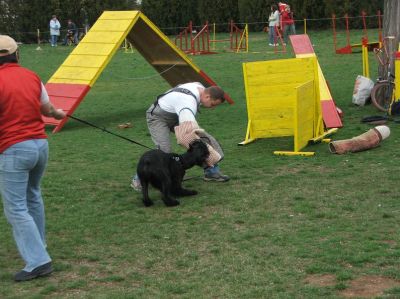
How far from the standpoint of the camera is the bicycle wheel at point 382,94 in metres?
12.1

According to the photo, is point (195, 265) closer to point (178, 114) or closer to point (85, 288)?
point (85, 288)

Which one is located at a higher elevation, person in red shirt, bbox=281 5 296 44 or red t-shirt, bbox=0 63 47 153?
red t-shirt, bbox=0 63 47 153

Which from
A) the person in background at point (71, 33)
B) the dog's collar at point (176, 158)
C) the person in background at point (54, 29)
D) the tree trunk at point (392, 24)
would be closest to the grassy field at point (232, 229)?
the dog's collar at point (176, 158)

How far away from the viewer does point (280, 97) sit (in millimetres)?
9875

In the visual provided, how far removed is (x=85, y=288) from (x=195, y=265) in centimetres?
83

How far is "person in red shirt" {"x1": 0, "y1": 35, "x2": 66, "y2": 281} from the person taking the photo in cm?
485

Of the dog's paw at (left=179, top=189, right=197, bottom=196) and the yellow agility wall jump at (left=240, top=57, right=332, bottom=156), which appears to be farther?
the yellow agility wall jump at (left=240, top=57, right=332, bottom=156)

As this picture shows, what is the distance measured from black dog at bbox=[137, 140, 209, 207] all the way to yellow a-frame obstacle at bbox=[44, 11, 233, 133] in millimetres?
4907

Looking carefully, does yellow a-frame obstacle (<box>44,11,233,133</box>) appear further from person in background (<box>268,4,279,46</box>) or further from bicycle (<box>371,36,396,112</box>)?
person in background (<box>268,4,279,46</box>)

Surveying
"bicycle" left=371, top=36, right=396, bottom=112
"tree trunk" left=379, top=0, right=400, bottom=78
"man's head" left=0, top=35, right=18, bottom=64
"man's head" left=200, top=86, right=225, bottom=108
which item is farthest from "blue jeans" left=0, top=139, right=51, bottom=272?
"tree trunk" left=379, top=0, right=400, bottom=78

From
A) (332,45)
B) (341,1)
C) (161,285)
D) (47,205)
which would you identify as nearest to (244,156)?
(47,205)

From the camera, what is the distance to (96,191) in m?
7.69

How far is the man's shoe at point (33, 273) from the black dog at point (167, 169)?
6.04 feet

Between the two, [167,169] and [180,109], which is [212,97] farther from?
[167,169]
